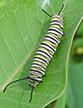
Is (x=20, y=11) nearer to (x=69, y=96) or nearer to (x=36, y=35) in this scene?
(x=36, y=35)

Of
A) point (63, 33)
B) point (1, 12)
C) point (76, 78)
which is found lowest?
point (76, 78)

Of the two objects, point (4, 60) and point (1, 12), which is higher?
point (1, 12)

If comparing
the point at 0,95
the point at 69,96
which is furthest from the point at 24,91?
the point at 69,96

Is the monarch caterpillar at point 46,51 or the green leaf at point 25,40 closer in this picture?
the green leaf at point 25,40
